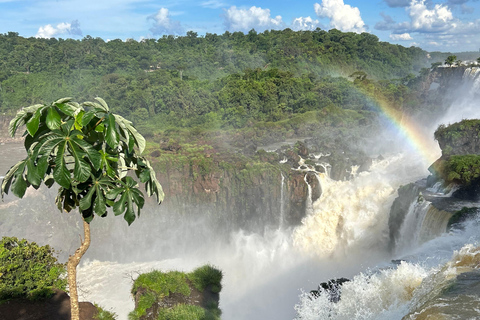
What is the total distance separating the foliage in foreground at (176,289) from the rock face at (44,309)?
1089 mm

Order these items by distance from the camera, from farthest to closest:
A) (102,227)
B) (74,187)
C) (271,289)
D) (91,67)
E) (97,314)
→ (91,67)
(102,227)
(271,289)
(97,314)
(74,187)

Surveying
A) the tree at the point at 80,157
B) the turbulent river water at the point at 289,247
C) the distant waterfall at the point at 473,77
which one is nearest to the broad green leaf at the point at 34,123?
the tree at the point at 80,157

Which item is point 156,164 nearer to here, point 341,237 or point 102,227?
point 102,227

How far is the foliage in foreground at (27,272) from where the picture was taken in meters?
9.88

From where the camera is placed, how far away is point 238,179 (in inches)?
949

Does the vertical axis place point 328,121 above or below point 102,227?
above

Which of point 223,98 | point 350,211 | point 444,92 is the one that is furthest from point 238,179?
point 444,92

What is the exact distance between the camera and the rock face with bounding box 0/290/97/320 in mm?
9016

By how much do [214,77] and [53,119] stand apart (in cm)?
5408

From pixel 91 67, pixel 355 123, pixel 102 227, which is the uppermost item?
pixel 91 67

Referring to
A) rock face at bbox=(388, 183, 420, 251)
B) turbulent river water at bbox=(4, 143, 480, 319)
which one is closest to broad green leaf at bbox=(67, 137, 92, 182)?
turbulent river water at bbox=(4, 143, 480, 319)

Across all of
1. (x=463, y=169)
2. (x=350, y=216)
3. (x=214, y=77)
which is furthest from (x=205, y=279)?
(x=214, y=77)

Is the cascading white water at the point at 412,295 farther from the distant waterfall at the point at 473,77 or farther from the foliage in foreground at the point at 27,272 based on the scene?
the distant waterfall at the point at 473,77

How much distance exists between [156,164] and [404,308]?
18471 mm
